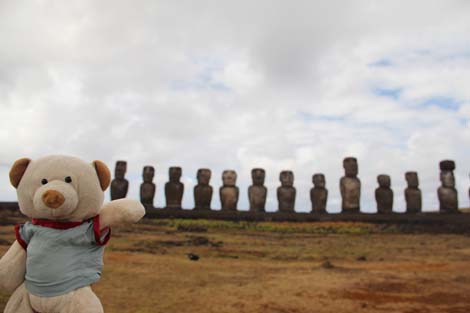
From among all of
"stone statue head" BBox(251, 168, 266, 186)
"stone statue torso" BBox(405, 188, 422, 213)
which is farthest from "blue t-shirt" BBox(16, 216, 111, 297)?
"stone statue torso" BBox(405, 188, 422, 213)

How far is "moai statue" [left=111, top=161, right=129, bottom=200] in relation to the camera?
753 inches

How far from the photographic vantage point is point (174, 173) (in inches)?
771

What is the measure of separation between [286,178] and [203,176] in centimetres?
339

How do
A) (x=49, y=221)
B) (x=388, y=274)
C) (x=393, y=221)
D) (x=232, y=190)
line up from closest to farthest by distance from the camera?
(x=49, y=221) → (x=388, y=274) → (x=393, y=221) → (x=232, y=190)

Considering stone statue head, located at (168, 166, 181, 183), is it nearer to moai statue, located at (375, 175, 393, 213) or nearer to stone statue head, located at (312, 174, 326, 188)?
stone statue head, located at (312, 174, 326, 188)

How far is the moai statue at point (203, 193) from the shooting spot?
1911 cm

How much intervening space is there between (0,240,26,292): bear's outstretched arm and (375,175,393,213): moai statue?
1685 centimetres

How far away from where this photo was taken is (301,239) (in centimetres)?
1436

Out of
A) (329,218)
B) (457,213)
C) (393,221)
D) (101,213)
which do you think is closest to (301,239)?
(329,218)

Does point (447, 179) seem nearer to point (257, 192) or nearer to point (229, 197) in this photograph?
point (257, 192)

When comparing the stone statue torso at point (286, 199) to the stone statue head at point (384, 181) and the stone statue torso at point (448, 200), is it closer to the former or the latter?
the stone statue head at point (384, 181)

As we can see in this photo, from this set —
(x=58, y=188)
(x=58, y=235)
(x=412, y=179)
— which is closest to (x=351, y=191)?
(x=412, y=179)

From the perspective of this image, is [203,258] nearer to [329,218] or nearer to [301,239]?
[301,239]

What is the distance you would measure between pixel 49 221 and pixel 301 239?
36.7 ft
